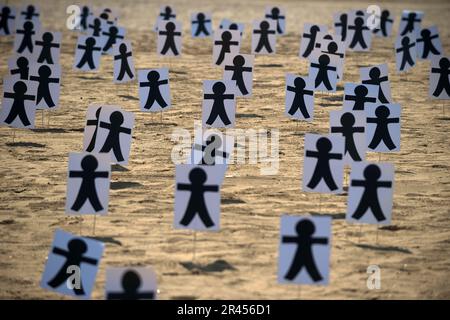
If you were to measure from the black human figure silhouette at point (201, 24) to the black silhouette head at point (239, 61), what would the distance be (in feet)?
39.2

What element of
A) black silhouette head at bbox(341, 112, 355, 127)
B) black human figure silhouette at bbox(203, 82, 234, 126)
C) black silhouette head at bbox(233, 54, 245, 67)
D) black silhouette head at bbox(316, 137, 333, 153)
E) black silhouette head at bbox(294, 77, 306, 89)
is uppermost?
black silhouette head at bbox(233, 54, 245, 67)

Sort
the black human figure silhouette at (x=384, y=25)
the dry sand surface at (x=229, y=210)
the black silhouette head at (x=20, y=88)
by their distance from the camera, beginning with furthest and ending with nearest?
the black human figure silhouette at (x=384, y=25)
the black silhouette head at (x=20, y=88)
the dry sand surface at (x=229, y=210)

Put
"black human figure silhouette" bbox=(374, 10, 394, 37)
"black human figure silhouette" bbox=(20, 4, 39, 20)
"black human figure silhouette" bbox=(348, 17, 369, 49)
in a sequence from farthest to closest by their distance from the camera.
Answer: "black human figure silhouette" bbox=(374, 10, 394, 37) → "black human figure silhouette" bbox=(20, 4, 39, 20) → "black human figure silhouette" bbox=(348, 17, 369, 49)

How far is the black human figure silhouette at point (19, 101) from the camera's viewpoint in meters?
15.7

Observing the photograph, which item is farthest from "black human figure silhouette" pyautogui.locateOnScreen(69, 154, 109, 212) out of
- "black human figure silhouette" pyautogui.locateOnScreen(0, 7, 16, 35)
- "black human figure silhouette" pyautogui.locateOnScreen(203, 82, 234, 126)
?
"black human figure silhouette" pyautogui.locateOnScreen(0, 7, 16, 35)

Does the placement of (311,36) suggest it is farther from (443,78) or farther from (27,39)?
(27,39)

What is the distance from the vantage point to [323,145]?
1135 centimetres

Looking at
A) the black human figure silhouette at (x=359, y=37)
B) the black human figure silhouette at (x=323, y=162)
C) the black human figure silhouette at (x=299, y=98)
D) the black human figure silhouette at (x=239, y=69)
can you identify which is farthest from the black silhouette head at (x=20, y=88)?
the black human figure silhouette at (x=359, y=37)

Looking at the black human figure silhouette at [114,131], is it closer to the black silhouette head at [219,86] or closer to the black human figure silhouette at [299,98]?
the black silhouette head at [219,86]

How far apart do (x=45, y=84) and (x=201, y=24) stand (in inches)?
534

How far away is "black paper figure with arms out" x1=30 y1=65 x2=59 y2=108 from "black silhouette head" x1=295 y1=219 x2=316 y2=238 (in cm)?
917

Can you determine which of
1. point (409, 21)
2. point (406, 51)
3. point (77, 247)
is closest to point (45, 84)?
point (77, 247)

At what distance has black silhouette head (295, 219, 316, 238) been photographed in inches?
346

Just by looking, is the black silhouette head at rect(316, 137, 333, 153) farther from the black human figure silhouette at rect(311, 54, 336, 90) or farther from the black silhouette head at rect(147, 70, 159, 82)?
the black human figure silhouette at rect(311, 54, 336, 90)
